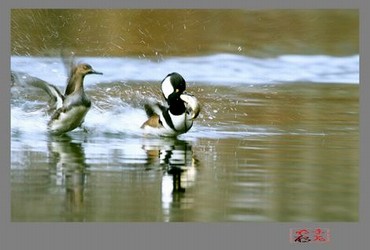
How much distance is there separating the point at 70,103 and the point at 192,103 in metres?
1.22

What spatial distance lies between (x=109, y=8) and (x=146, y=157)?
1.77m

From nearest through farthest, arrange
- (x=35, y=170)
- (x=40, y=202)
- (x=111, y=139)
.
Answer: (x=40, y=202), (x=35, y=170), (x=111, y=139)

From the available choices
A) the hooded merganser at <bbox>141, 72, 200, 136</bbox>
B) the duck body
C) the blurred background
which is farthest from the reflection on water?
the blurred background

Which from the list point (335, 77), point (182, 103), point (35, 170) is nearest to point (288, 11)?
point (335, 77)

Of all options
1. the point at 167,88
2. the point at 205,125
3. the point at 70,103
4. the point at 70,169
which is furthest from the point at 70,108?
the point at 205,125

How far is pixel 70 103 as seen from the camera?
10914 millimetres

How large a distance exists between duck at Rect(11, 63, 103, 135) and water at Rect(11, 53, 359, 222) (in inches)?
3.1

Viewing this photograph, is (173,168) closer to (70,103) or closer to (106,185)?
(106,185)

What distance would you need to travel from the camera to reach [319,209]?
9164 mm

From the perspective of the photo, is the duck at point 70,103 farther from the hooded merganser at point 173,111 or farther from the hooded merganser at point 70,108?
the hooded merganser at point 173,111

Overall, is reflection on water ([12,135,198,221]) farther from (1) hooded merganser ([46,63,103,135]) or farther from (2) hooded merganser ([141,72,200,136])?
(1) hooded merganser ([46,63,103,135])

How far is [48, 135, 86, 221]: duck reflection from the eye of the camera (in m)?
9.04

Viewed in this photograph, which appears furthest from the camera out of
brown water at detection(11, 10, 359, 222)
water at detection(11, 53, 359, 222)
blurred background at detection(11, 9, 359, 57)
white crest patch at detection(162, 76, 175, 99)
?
blurred background at detection(11, 9, 359, 57)

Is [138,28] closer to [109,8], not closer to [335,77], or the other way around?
[109,8]
